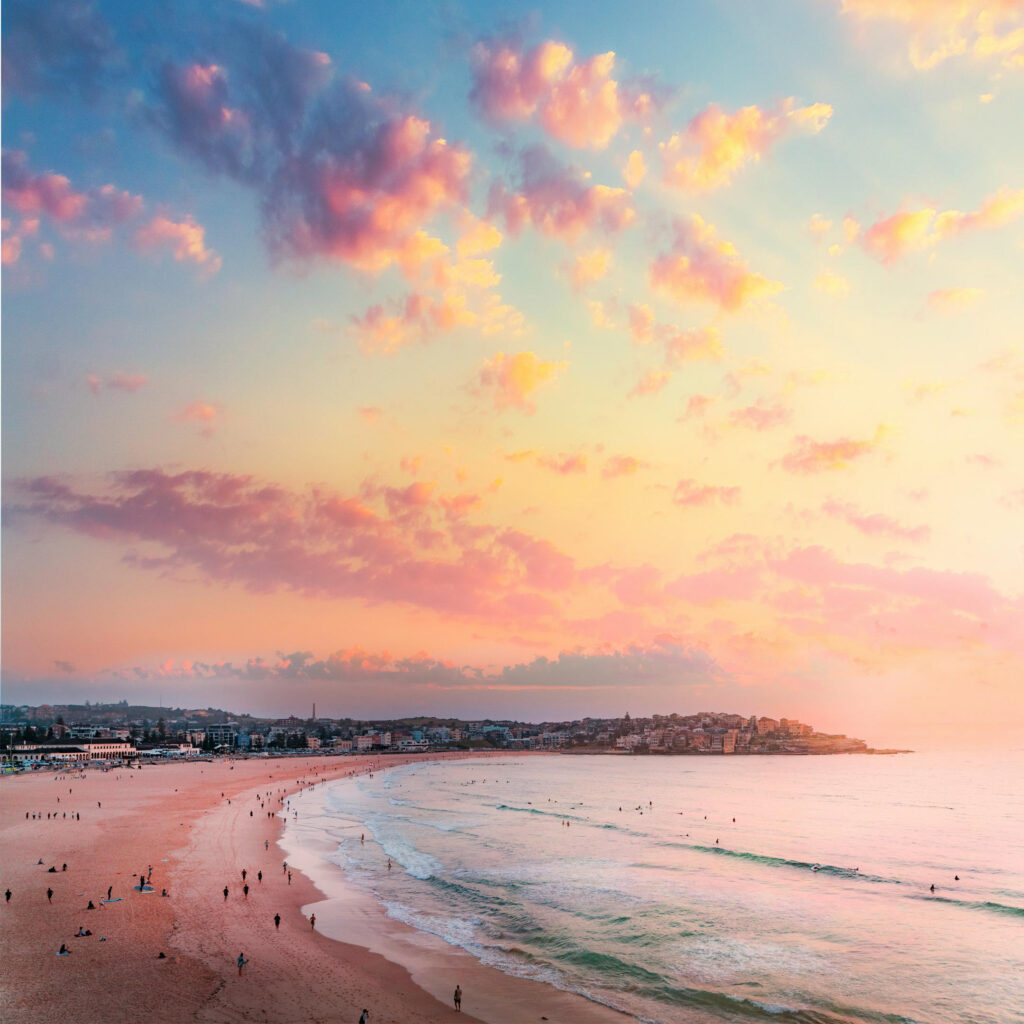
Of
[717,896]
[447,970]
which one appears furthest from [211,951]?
[717,896]

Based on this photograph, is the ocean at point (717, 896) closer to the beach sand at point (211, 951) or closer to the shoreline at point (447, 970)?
the shoreline at point (447, 970)

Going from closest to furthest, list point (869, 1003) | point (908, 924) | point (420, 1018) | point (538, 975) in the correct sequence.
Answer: point (420, 1018) → point (869, 1003) → point (538, 975) → point (908, 924)

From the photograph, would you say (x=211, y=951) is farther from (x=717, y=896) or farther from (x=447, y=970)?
(x=717, y=896)

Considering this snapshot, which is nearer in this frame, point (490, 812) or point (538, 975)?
point (538, 975)

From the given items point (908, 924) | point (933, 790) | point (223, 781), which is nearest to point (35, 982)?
point (908, 924)

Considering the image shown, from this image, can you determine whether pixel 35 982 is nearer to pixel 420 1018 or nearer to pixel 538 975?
pixel 420 1018

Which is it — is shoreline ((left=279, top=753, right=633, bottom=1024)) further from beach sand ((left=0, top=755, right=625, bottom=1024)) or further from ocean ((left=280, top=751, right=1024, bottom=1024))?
ocean ((left=280, top=751, right=1024, bottom=1024))
